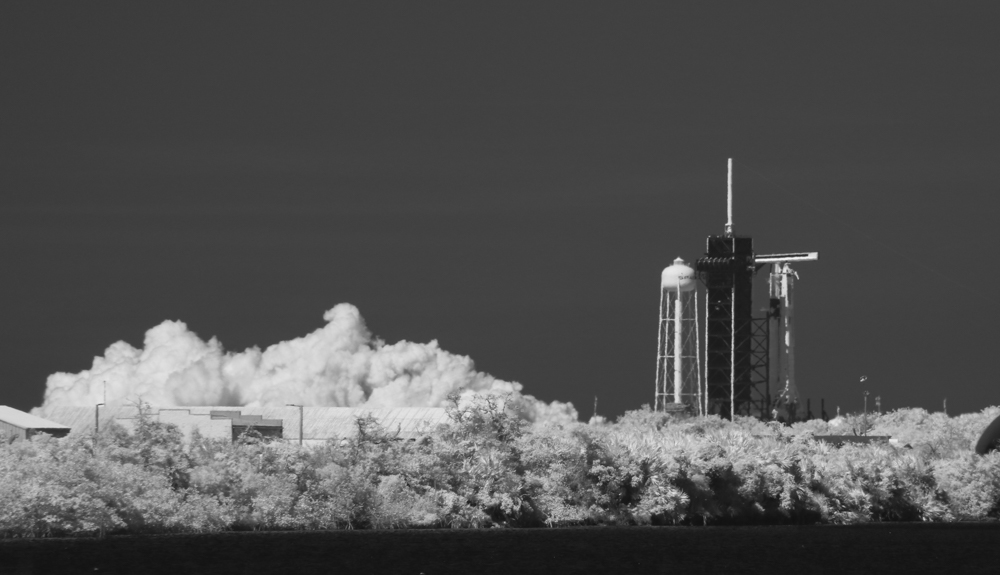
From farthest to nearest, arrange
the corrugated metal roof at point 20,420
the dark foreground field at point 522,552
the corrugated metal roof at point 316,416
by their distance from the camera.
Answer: the corrugated metal roof at point 316,416
the corrugated metal roof at point 20,420
the dark foreground field at point 522,552

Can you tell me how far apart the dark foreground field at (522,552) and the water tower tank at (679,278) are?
60.2 m

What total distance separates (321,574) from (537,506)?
2128 centimetres

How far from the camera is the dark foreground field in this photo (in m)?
61.6

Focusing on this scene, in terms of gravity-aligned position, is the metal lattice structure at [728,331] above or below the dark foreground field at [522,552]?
above

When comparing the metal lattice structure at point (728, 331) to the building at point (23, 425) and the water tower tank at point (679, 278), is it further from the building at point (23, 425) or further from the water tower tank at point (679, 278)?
the building at point (23, 425)

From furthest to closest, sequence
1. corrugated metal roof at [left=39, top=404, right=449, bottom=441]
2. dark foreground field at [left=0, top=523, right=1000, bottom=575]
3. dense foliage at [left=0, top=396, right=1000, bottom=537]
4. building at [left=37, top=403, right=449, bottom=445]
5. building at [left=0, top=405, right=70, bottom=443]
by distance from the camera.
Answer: corrugated metal roof at [left=39, top=404, right=449, bottom=441] → building at [left=37, top=403, right=449, bottom=445] → building at [left=0, top=405, right=70, bottom=443] → dense foliage at [left=0, top=396, right=1000, bottom=537] → dark foreground field at [left=0, top=523, right=1000, bottom=575]

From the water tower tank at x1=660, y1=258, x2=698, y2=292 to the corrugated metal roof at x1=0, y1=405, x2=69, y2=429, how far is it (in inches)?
2289

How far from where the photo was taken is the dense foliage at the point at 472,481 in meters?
69.8

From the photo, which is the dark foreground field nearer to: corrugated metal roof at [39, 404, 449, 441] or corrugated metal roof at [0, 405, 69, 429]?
corrugated metal roof at [0, 405, 69, 429]

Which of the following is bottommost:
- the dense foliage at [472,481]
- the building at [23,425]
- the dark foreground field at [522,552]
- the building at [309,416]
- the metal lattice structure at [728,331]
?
the dark foreground field at [522,552]

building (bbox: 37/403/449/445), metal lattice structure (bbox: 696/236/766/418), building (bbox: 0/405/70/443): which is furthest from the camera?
metal lattice structure (bbox: 696/236/766/418)

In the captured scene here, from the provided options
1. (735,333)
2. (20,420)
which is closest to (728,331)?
(735,333)

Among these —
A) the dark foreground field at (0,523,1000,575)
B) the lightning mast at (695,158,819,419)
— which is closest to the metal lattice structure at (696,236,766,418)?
the lightning mast at (695,158,819,419)

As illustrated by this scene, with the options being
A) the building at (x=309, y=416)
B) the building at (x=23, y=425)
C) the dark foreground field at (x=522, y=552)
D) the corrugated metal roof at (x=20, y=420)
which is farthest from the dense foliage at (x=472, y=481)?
the building at (x=309, y=416)
